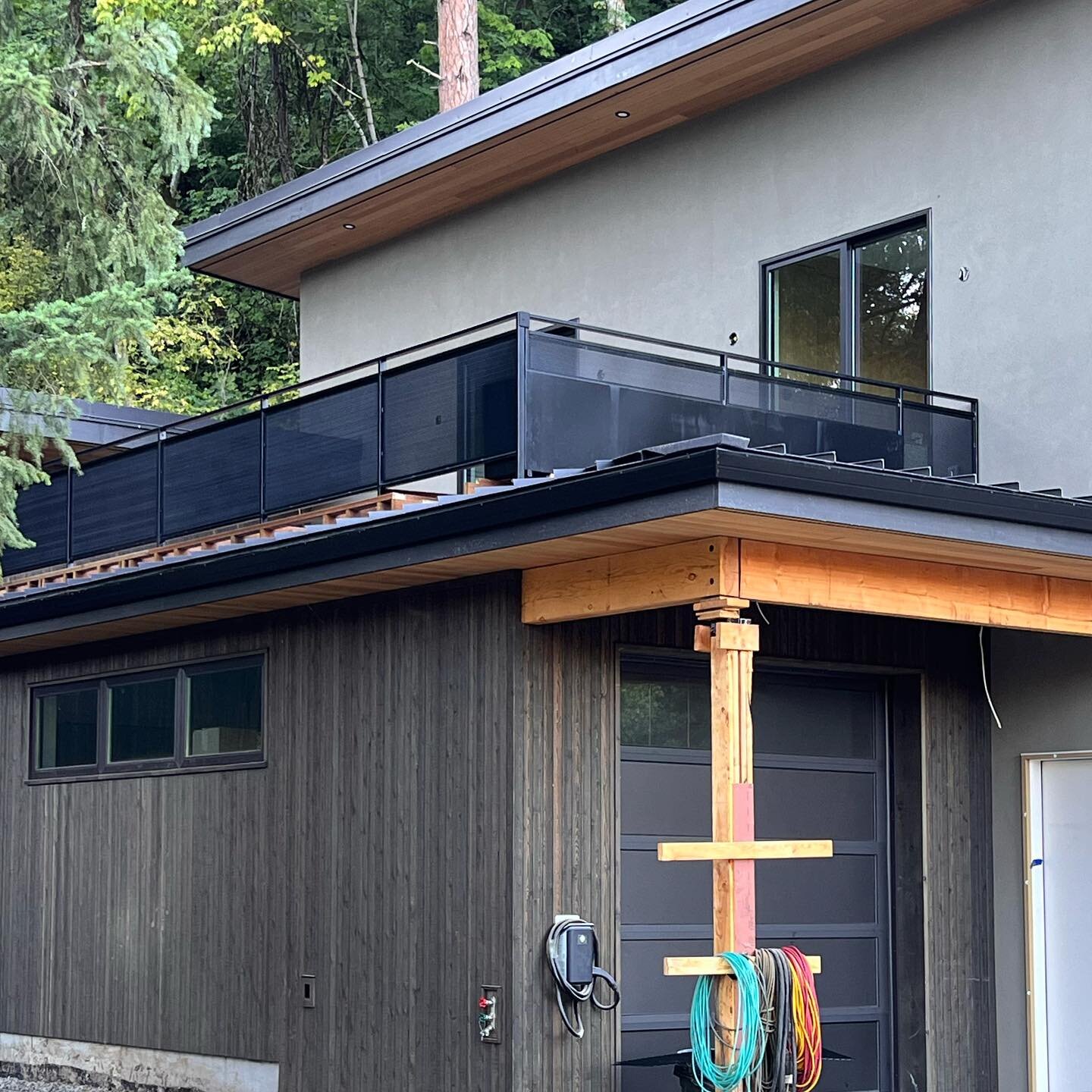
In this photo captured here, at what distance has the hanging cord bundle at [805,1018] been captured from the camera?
7.85 metres

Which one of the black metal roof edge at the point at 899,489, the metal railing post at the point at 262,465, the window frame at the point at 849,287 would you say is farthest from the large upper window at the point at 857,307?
the metal railing post at the point at 262,465

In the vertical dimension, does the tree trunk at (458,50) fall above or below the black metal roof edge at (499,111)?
above

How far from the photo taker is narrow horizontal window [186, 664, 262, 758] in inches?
443

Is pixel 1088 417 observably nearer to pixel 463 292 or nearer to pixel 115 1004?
pixel 463 292

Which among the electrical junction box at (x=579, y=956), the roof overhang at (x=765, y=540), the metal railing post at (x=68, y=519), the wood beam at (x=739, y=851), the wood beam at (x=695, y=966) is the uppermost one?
the metal railing post at (x=68, y=519)

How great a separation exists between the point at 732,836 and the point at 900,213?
538 centimetres

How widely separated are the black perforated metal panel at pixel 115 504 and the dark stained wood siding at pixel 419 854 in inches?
34.1

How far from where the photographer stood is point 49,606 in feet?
39.2

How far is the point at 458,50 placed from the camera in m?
25.1

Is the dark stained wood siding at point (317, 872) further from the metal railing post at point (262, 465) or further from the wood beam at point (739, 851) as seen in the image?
the wood beam at point (739, 851)

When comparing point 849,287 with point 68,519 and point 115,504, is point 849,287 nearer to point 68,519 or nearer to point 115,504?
point 115,504

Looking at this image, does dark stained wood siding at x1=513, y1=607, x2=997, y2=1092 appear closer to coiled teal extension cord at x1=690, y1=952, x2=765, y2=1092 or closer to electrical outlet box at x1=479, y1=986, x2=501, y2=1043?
electrical outlet box at x1=479, y1=986, x2=501, y2=1043

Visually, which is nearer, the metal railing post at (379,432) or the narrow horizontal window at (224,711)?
the metal railing post at (379,432)

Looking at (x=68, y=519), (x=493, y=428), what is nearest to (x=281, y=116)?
(x=68, y=519)
